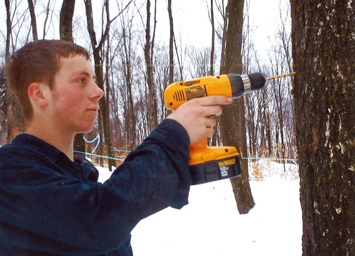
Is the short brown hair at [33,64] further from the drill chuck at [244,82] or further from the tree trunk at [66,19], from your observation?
the tree trunk at [66,19]

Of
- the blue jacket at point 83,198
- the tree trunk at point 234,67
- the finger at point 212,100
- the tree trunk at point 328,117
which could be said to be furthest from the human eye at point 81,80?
the tree trunk at point 234,67

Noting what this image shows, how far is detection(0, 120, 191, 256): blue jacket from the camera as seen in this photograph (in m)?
0.84


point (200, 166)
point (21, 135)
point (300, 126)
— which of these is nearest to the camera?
point (21, 135)

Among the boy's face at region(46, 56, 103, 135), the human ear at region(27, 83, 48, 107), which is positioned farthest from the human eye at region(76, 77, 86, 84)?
the human ear at region(27, 83, 48, 107)

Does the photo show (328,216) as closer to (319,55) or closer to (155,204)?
(319,55)

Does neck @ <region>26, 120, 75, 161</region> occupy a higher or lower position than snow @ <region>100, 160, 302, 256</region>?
higher

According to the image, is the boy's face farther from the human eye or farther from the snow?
the snow

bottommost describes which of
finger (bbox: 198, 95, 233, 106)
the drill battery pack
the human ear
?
the drill battery pack

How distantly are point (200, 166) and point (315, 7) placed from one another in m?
1.20

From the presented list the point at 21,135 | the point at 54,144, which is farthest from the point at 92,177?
the point at 21,135

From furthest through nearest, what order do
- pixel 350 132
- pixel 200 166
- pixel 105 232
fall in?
pixel 350 132, pixel 200 166, pixel 105 232

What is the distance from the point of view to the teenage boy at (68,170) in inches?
33.1

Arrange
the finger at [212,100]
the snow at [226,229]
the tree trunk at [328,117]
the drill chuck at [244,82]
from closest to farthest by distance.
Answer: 1. the finger at [212,100]
2. the drill chuck at [244,82]
3. the tree trunk at [328,117]
4. the snow at [226,229]

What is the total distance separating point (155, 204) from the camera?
0.89 meters
